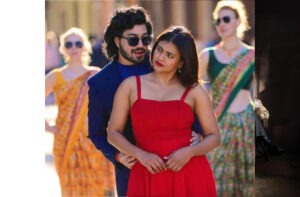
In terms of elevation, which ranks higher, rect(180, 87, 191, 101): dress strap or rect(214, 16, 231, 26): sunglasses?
rect(214, 16, 231, 26): sunglasses

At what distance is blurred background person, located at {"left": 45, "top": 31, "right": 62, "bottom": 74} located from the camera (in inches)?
129

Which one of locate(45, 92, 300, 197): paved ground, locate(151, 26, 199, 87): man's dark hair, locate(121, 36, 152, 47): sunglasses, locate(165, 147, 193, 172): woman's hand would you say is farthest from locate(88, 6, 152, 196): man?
locate(45, 92, 300, 197): paved ground

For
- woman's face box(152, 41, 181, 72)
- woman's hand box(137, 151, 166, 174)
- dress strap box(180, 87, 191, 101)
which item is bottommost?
woman's hand box(137, 151, 166, 174)

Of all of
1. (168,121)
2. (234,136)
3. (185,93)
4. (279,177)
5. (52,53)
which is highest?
(52,53)

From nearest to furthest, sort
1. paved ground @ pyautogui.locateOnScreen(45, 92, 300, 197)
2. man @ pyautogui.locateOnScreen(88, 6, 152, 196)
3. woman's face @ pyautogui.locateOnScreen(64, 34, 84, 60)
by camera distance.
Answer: man @ pyautogui.locateOnScreen(88, 6, 152, 196) < woman's face @ pyautogui.locateOnScreen(64, 34, 84, 60) < paved ground @ pyautogui.locateOnScreen(45, 92, 300, 197)

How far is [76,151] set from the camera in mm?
3354

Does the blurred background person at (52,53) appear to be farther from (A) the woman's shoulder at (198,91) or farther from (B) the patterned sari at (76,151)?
(A) the woman's shoulder at (198,91)

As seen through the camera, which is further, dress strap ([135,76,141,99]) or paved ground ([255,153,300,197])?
paved ground ([255,153,300,197])

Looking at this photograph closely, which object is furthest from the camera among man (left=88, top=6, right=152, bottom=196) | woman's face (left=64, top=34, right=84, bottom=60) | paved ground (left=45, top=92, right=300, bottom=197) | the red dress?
paved ground (left=45, top=92, right=300, bottom=197)

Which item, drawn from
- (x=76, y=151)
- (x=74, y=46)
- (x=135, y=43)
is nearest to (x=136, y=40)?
(x=135, y=43)

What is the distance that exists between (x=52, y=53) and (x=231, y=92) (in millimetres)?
1129

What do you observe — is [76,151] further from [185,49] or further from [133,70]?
[185,49]

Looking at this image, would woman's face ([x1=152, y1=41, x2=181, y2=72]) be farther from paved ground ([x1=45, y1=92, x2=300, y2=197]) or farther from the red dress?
paved ground ([x1=45, y1=92, x2=300, y2=197])

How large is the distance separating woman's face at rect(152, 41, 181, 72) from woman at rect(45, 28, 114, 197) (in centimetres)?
40
